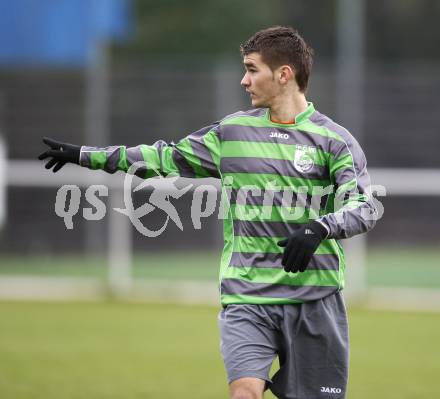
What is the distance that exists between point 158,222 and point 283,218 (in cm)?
1117

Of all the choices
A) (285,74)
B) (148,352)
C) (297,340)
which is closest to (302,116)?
(285,74)

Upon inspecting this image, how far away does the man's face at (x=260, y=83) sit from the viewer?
5023 millimetres

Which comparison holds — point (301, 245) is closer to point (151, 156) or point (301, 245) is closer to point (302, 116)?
point (302, 116)

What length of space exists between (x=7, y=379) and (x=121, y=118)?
30.0 feet

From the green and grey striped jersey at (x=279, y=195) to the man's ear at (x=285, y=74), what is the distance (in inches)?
6.2

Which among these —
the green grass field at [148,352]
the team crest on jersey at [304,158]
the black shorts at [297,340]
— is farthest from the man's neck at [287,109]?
the green grass field at [148,352]

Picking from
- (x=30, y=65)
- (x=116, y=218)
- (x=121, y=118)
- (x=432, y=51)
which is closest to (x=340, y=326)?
(x=116, y=218)

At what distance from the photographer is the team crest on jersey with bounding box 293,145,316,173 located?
4.93 meters

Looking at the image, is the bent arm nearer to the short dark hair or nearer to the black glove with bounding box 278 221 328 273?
the black glove with bounding box 278 221 328 273

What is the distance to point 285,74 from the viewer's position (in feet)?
16.5

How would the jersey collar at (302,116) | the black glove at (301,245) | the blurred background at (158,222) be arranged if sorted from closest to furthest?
the black glove at (301,245), the jersey collar at (302,116), the blurred background at (158,222)

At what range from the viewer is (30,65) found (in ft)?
57.4

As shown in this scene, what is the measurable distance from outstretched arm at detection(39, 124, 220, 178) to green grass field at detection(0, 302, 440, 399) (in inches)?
101

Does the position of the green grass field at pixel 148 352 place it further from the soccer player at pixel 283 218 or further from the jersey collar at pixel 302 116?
the jersey collar at pixel 302 116
